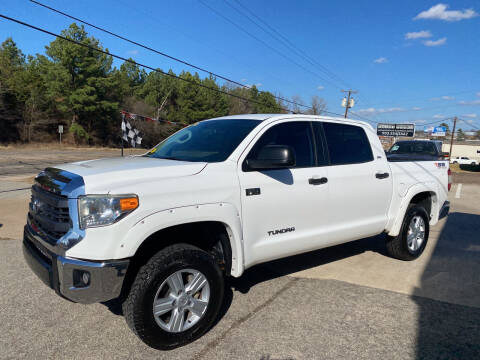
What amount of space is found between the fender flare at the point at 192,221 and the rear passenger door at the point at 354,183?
1246 millimetres

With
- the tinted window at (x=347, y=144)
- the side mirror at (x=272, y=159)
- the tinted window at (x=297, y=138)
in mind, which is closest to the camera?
the side mirror at (x=272, y=159)

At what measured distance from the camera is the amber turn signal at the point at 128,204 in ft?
8.34

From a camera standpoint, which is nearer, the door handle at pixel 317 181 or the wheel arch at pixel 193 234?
the wheel arch at pixel 193 234

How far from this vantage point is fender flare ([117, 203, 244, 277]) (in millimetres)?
2562

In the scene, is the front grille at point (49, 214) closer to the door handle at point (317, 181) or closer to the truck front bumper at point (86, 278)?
the truck front bumper at point (86, 278)

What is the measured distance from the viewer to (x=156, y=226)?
2.66 meters

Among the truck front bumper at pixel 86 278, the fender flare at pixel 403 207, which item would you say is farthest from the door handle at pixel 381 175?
the truck front bumper at pixel 86 278

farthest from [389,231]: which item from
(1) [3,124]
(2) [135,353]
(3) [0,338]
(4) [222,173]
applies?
(1) [3,124]

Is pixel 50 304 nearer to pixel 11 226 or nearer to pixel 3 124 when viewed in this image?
pixel 11 226

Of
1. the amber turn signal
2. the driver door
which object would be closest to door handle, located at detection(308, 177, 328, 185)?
the driver door

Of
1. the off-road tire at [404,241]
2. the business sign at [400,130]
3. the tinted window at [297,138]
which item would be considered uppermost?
the business sign at [400,130]

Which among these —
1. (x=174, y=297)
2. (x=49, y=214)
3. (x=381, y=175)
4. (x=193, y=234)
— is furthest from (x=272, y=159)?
(x=381, y=175)

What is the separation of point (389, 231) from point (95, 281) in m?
3.68

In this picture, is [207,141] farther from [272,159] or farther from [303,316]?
[303,316]
